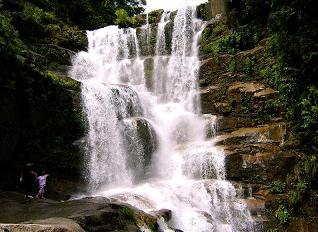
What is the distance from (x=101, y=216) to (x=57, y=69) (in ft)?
48.0

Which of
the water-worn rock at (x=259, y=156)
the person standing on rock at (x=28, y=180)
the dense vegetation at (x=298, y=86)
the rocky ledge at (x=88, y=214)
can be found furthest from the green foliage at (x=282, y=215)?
the person standing on rock at (x=28, y=180)

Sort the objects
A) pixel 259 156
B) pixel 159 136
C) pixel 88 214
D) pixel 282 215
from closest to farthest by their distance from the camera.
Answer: pixel 88 214
pixel 282 215
pixel 259 156
pixel 159 136

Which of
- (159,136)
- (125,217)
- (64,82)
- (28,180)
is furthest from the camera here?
(159,136)

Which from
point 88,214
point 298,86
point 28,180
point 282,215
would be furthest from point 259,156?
point 28,180

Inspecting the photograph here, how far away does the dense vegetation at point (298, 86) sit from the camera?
46.4 feet

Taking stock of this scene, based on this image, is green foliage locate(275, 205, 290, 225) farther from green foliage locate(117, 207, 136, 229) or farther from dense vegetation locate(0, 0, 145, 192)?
dense vegetation locate(0, 0, 145, 192)

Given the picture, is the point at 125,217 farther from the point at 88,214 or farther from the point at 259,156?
the point at 259,156

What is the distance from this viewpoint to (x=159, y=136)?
1830 centimetres

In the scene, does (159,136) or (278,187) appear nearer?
(278,187)

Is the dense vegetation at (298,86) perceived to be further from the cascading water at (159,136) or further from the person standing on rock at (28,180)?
the person standing on rock at (28,180)

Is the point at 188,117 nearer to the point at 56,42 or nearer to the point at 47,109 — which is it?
the point at 47,109

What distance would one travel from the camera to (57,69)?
22.6m

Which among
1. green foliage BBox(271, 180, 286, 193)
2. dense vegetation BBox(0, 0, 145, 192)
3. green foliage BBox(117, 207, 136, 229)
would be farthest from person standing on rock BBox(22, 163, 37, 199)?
green foliage BBox(271, 180, 286, 193)

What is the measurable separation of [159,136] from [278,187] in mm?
6143
